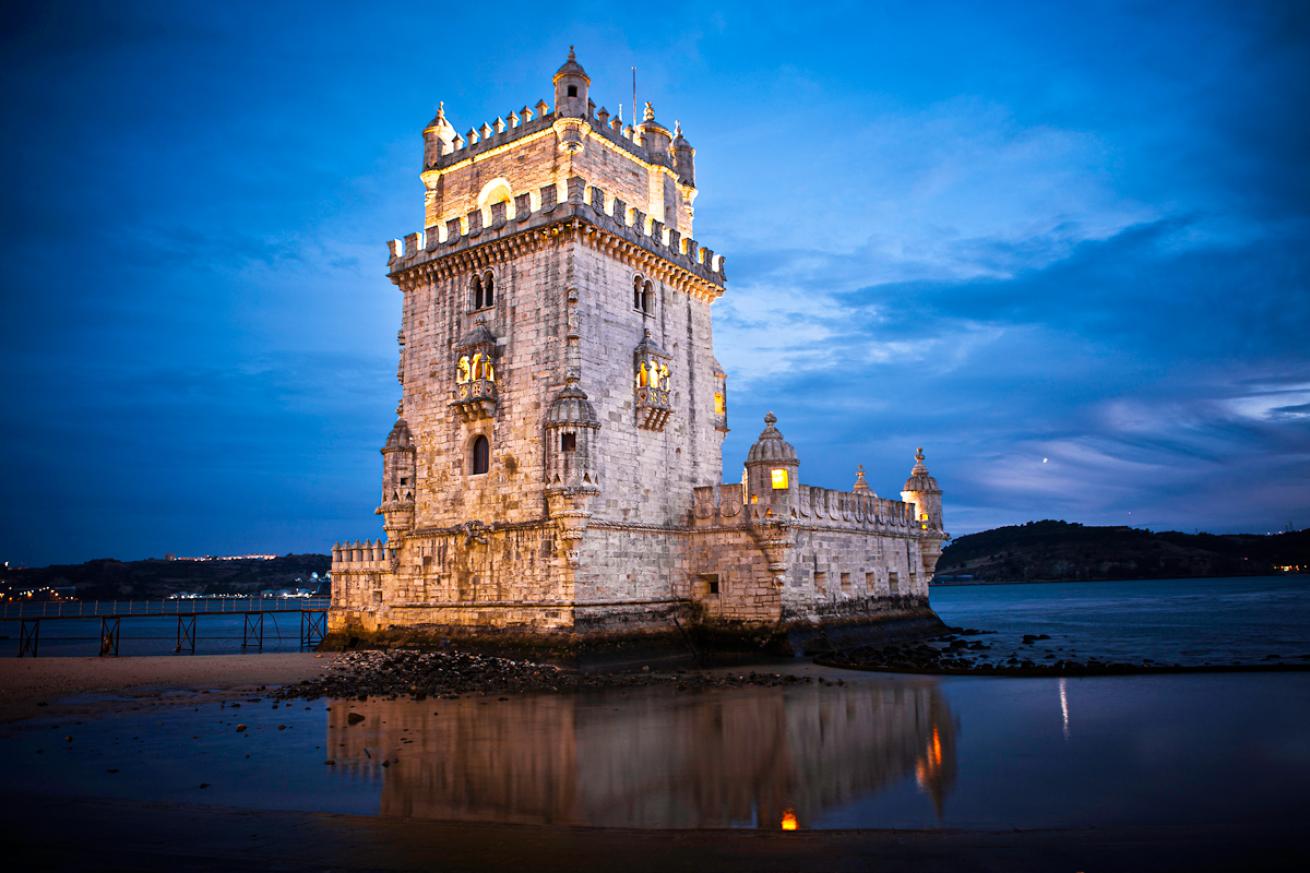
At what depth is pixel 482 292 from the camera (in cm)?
2920

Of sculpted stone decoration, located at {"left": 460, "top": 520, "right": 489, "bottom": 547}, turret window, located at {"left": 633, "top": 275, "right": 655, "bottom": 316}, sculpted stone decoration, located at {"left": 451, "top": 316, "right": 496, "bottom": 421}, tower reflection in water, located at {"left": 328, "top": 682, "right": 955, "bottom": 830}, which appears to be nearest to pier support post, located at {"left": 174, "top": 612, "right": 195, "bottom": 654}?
sculpted stone decoration, located at {"left": 460, "top": 520, "right": 489, "bottom": 547}

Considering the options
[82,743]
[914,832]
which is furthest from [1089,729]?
[82,743]

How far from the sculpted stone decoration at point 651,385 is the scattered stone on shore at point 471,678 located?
806cm

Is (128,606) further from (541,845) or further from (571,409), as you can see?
(541,845)

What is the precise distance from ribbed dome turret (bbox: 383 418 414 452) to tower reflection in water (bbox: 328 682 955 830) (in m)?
11.7

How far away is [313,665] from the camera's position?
2745 cm

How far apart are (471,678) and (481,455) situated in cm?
802

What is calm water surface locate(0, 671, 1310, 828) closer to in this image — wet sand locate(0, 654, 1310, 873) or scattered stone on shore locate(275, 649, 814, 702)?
wet sand locate(0, 654, 1310, 873)

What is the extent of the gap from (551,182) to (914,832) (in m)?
23.8

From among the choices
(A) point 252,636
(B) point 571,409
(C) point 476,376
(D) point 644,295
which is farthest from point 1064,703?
(A) point 252,636

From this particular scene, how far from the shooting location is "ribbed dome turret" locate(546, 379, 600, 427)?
25281mm

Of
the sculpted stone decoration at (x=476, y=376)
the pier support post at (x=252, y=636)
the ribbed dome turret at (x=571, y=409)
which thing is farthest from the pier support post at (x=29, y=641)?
the ribbed dome turret at (x=571, y=409)

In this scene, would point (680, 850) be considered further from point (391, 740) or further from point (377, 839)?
point (391, 740)

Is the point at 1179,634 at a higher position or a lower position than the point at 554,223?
lower
